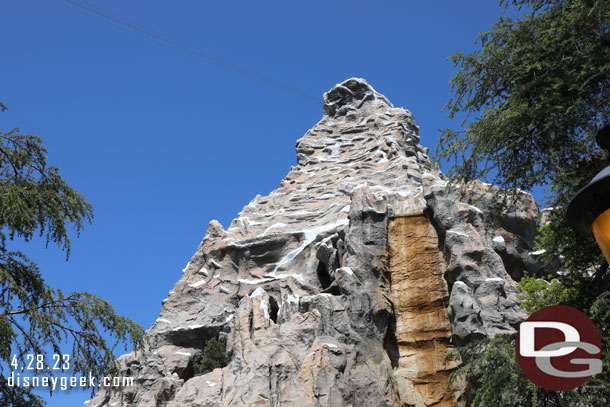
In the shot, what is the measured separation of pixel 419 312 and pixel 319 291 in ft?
19.9

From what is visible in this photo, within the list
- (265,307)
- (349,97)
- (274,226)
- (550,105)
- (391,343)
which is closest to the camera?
(550,105)

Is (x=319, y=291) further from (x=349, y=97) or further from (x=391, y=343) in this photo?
(x=349, y=97)

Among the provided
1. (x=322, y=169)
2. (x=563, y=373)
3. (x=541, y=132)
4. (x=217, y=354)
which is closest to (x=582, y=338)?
(x=563, y=373)

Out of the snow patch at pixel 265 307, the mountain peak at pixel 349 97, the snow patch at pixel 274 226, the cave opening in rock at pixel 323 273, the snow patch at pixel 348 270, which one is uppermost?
the mountain peak at pixel 349 97

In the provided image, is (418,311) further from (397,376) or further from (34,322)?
(34,322)

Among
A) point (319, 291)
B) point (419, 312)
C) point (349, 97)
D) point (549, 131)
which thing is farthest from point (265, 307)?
point (349, 97)

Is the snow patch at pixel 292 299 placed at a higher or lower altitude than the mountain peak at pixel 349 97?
lower

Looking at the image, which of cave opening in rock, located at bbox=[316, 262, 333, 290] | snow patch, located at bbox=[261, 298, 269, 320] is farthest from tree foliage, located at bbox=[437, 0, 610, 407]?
cave opening in rock, located at bbox=[316, 262, 333, 290]

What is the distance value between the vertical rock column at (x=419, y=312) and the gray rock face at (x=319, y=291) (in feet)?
1.15

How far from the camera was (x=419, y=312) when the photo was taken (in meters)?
24.3

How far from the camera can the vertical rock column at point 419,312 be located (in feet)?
75.3

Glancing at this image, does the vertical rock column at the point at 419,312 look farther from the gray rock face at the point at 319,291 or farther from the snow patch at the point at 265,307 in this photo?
the snow patch at the point at 265,307

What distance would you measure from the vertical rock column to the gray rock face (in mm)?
350

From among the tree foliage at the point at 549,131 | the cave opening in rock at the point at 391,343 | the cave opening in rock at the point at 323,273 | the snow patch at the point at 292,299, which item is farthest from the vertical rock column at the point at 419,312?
the tree foliage at the point at 549,131
